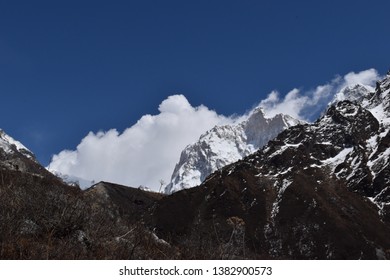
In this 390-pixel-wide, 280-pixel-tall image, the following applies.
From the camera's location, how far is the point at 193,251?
10.4 m

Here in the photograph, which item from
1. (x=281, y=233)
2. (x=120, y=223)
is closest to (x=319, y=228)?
(x=281, y=233)

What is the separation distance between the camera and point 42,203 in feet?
38.5

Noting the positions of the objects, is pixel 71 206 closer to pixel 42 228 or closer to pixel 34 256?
pixel 42 228

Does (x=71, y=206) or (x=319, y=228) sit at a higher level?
(x=319, y=228)

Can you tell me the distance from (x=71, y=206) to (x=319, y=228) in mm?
195113

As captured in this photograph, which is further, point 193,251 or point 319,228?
point 319,228
